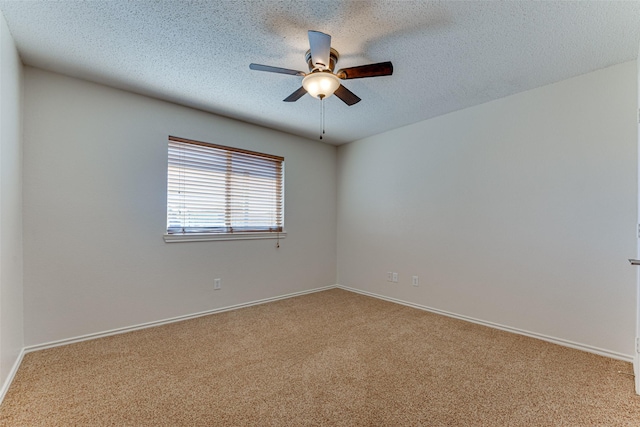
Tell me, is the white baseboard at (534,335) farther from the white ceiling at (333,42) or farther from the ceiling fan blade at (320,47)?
the ceiling fan blade at (320,47)

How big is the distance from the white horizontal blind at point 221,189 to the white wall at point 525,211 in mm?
1553

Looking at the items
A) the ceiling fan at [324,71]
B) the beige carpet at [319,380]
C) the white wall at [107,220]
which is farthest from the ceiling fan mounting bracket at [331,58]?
the beige carpet at [319,380]

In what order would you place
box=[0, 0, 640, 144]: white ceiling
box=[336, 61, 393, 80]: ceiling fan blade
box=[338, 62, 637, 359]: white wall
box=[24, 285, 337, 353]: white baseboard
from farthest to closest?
box=[24, 285, 337, 353]: white baseboard, box=[338, 62, 637, 359]: white wall, box=[336, 61, 393, 80]: ceiling fan blade, box=[0, 0, 640, 144]: white ceiling

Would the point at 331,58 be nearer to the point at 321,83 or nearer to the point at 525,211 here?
the point at 321,83

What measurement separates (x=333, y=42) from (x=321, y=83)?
31 cm

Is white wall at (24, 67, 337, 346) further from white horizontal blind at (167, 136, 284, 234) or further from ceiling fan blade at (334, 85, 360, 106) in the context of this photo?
ceiling fan blade at (334, 85, 360, 106)

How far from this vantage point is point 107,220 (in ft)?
8.95

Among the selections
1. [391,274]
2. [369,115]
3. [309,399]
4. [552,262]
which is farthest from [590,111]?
[309,399]

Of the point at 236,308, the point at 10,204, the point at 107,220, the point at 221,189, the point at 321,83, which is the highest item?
the point at 321,83

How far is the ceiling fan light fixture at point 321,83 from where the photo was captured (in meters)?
1.97

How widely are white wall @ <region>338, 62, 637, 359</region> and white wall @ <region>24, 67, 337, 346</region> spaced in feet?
6.88

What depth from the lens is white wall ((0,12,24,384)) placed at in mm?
1828

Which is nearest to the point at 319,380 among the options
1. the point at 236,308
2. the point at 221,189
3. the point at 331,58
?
the point at 236,308

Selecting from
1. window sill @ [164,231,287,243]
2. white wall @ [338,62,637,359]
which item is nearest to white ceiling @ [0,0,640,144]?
white wall @ [338,62,637,359]
